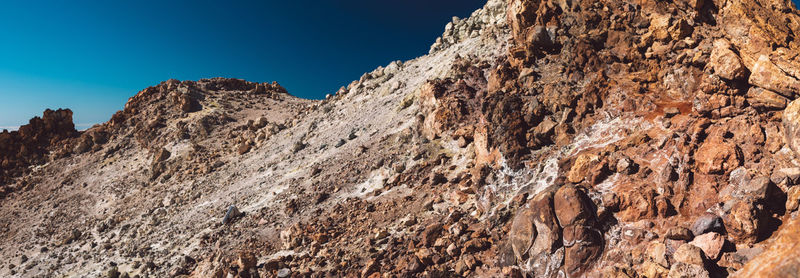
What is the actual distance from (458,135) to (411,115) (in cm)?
687

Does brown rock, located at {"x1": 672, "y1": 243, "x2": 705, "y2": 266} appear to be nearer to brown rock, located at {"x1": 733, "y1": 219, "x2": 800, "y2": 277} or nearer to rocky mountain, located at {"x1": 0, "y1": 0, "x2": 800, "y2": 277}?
rocky mountain, located at {"x1": 0, "y1": 0, "x2": 800, "y2": 277}

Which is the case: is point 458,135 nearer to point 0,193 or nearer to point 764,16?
point 764,16

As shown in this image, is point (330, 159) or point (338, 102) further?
point (338, 102)

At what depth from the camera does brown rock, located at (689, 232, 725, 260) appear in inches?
323

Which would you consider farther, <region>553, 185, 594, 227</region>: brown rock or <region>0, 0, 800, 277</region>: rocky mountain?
<region>553, 185, 594, 227</region>: brown rock

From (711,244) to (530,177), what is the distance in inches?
243

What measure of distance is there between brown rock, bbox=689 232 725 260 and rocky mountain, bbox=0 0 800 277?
0.11 ft

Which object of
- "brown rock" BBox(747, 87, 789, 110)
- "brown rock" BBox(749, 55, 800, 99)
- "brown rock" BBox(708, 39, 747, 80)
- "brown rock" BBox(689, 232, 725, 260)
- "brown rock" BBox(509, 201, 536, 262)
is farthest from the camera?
"brown rock" BBox(509, 201, 536, 262)

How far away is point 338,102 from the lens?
39031 mm

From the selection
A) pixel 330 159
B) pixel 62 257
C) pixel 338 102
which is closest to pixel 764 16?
pixel 330 159

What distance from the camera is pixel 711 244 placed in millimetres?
8289

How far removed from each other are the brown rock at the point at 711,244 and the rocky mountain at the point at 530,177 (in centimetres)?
3

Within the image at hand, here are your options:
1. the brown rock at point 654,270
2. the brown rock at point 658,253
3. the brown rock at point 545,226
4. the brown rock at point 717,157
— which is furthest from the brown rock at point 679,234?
the brown rock at point 545,226

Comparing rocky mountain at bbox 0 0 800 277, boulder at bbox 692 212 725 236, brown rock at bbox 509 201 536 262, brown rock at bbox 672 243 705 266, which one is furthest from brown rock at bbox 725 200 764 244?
brown rock at bbox 509 201 536 262
